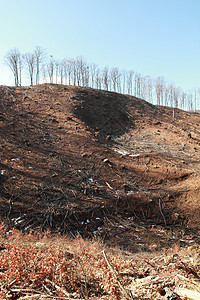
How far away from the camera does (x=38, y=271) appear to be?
3.39 meters

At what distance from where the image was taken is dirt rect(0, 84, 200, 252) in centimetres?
803

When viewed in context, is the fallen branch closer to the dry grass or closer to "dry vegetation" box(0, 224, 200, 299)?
"dry vegetation" box(0, 224, 200, 299)

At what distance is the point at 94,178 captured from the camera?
1115 centimetres

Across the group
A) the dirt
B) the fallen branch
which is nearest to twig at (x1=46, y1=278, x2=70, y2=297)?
the fallen branch

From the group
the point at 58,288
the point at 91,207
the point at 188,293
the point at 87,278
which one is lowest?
the point at 91,207

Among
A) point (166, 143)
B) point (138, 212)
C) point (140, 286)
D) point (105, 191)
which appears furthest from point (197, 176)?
point (140, 286)

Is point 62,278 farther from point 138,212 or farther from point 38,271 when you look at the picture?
point 138,212

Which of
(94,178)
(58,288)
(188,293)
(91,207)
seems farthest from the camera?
(94,178)

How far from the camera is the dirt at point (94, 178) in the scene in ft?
26.3

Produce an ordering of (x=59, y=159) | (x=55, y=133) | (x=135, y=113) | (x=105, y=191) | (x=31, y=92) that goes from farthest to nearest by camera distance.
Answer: (x=135, y=113), (x=31, y=92), (x=55, y=133), (x=59, y=159), (x=105, y=191)

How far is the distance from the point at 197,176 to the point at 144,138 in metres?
8.55

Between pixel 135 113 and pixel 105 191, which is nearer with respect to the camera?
pixel 105 191

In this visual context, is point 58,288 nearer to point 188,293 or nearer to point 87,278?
point 87,278

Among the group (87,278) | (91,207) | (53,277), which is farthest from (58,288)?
(91,207)
